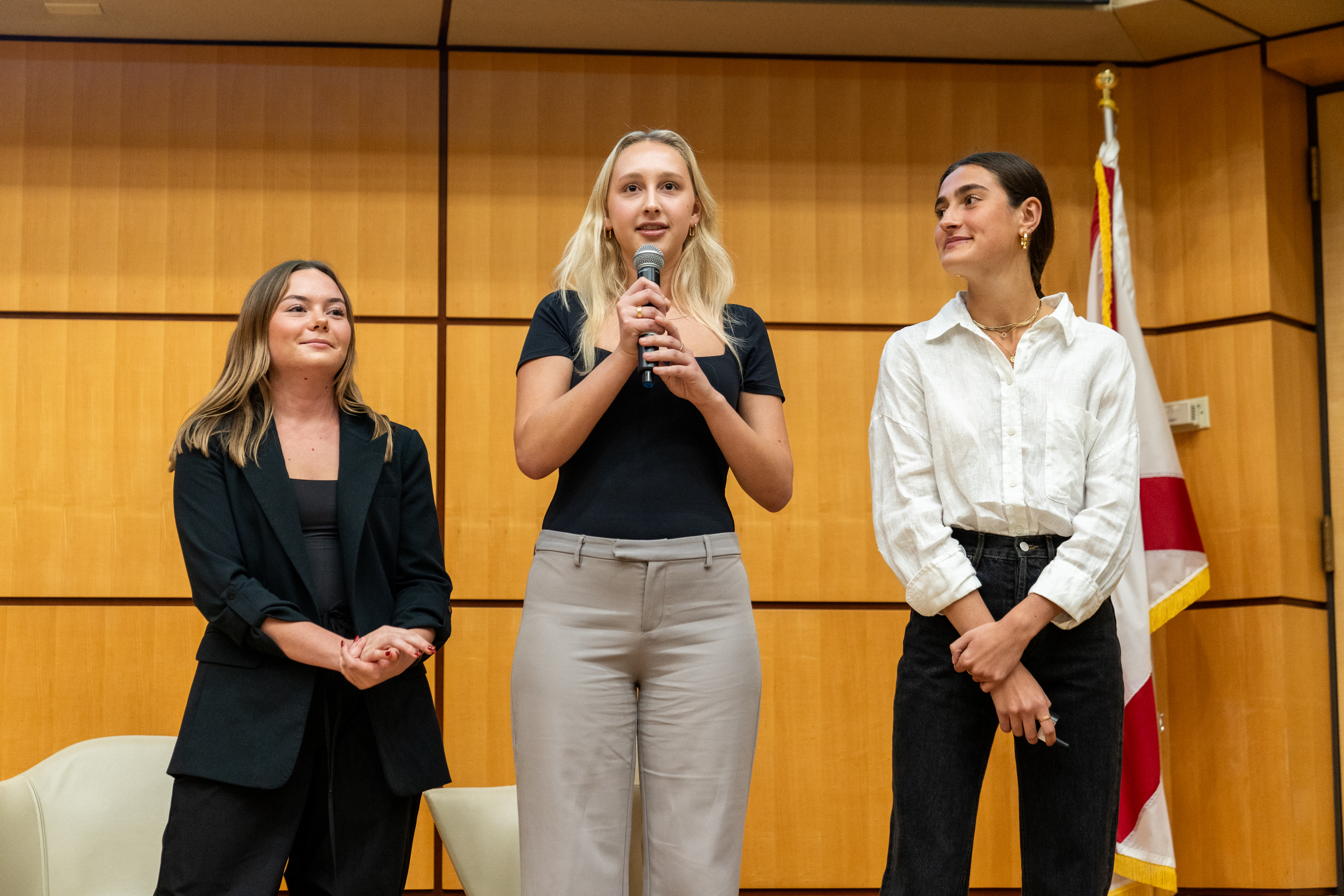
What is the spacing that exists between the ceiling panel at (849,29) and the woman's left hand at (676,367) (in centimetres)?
191

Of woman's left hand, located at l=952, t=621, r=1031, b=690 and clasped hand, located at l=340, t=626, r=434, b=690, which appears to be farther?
clasped hand, located at l=340, t=626, r=434, b=690

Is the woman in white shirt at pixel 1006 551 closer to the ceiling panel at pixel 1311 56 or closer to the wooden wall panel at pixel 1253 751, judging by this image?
the wooden wall panel at pixel 1253 751

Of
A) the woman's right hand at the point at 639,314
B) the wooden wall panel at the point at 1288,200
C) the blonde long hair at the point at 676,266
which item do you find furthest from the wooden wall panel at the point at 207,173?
the wooden wall panel at the point at 1288,200

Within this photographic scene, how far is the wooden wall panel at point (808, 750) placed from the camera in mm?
3521

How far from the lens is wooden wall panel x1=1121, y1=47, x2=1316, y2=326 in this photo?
3.65 meters

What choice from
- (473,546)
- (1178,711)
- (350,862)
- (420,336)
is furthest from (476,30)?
(1178,711)

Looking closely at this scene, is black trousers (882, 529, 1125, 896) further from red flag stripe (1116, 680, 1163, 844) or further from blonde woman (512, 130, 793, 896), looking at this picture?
red flag stripe (1116, 680, 1163, 844)

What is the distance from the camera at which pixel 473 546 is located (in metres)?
3.57

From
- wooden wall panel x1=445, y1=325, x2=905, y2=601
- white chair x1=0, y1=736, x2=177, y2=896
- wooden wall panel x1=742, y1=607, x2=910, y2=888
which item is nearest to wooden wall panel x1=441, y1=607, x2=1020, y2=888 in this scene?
wooden wall panel x1=742, y1=607, x2=910, y2=888

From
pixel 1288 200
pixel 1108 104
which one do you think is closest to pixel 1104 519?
pixel 1108 104

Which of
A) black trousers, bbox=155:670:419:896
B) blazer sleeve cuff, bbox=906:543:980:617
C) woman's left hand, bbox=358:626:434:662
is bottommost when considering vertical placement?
black trousers, bbox=155:670:419:896

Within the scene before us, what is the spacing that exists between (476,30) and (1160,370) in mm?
2287

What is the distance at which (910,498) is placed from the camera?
6.68 feet

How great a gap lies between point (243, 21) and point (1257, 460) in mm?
3181
